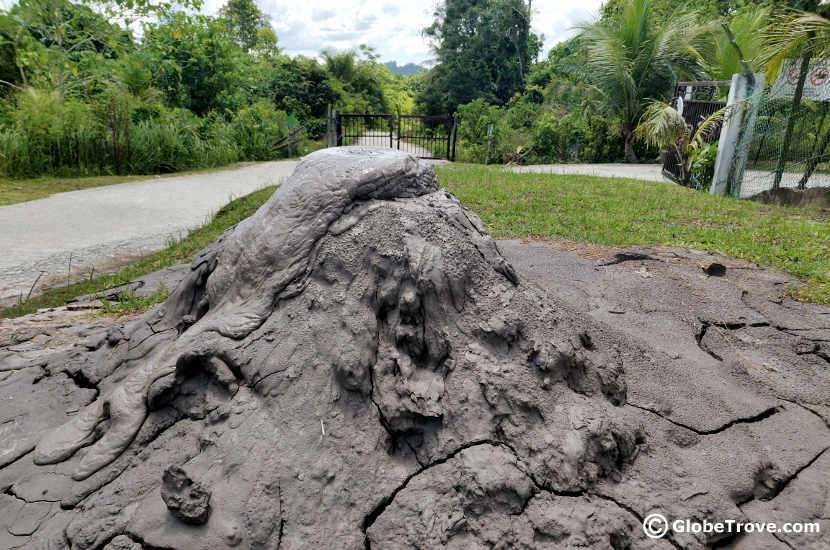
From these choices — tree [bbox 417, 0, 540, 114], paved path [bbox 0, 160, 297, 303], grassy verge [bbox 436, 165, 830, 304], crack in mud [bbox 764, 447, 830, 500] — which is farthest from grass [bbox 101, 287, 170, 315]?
tree [bbox 417, 0, 540, 114]

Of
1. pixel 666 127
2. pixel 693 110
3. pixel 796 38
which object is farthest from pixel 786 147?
pixel 693 110

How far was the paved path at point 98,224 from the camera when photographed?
523 cm

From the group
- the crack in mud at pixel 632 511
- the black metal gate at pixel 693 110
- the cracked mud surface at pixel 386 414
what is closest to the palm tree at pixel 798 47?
the black metal gate at pixel 693 110

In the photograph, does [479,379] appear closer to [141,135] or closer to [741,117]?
[741,117]

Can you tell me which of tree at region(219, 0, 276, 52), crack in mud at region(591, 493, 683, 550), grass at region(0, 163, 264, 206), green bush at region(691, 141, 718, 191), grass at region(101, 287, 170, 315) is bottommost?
grass at region(101, 287, 170, 315)

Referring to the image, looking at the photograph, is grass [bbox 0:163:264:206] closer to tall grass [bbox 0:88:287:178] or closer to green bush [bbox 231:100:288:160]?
tall grass [bbox 0:88:287:178]

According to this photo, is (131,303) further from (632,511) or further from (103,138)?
(103,138)

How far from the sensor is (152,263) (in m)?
5.38

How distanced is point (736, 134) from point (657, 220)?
11.2 feet

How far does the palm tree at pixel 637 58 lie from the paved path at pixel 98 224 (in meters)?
10.8

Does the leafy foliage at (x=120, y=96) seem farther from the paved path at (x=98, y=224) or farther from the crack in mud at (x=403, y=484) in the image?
the crack in mud at (x=403, y=484)

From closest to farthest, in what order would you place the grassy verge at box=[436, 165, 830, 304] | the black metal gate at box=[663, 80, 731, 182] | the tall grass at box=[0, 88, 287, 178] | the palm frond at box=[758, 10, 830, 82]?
1. the grassy verge at box=[436, 165, 830, 304]
2. the palm frond at box=[758, 10, 830, 82]
3. the black metal gate at box=[663, 80, 731, 182]
4. the tall grass at box=[0, 88, 287, 178]

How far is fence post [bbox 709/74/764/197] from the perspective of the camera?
8039mm

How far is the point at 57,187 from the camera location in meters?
8.97
